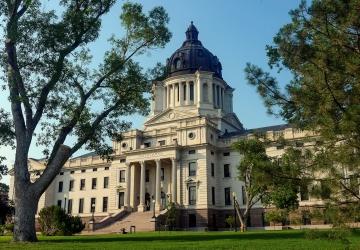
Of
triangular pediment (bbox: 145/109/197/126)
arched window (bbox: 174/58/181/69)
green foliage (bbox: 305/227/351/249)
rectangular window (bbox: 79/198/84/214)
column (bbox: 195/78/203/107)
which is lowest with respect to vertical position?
green foliage (bbox: 305/227/351/249)

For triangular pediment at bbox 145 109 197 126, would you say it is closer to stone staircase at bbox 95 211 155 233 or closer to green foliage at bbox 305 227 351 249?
stone staircase at bbox 95 211 155 233

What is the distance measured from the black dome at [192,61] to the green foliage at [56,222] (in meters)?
37.3

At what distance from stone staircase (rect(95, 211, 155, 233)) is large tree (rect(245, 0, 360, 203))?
39438 mm

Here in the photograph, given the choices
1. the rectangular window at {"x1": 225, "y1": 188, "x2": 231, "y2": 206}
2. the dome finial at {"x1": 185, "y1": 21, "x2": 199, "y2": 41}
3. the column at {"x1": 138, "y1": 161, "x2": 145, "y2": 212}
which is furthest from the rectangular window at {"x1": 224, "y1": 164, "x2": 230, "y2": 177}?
the dome finial at {"x1": 185, "y1": 21, "x2": 199, "y2": 41}

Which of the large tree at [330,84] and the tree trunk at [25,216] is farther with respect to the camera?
the tree trunk at [25,216]

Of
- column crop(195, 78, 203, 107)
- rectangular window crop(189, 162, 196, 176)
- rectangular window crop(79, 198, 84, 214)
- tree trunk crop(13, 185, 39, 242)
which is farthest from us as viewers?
column crop(195, 78, 203, 107)

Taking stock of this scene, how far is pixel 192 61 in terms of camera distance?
70.5 meters

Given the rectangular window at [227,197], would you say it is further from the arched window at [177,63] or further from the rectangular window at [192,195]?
the arched window at [177,63]

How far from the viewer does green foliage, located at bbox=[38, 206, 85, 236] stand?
3628 centimetres

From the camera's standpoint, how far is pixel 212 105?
66.6 meters

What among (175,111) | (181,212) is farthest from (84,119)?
(175,111)

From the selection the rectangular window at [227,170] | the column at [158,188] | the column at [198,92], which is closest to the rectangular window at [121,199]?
the column at [158,188]

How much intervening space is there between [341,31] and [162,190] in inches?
1968

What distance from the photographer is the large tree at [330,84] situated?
896 centimetres
